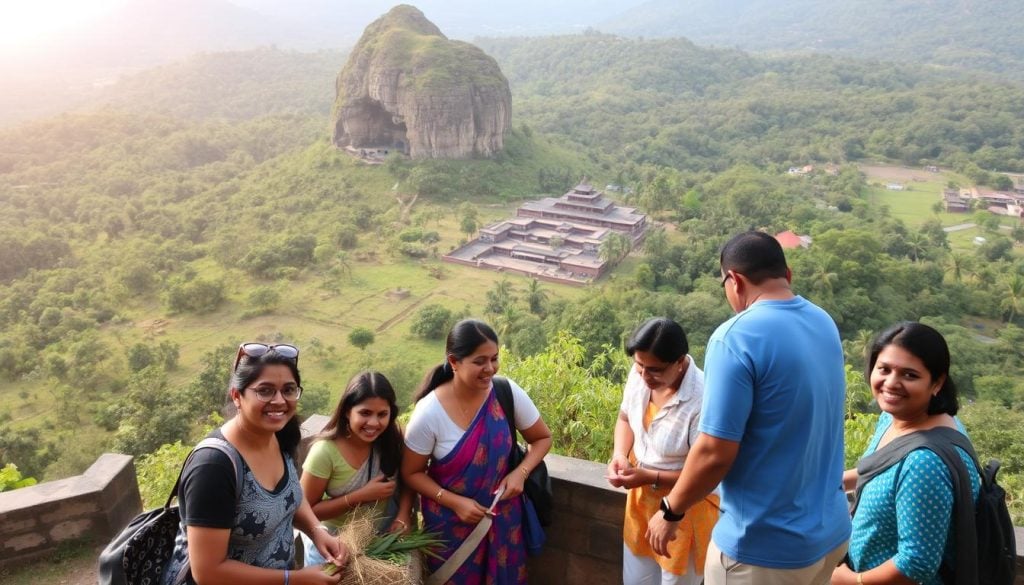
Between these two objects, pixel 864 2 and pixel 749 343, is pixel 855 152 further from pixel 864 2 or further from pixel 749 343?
pixel 864 2

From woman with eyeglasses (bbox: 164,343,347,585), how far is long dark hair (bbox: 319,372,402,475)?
353mm

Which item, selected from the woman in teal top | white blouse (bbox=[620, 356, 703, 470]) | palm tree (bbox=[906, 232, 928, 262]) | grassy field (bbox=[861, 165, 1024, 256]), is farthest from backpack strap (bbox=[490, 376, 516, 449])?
grassy field (bbox=[861, 165, 1024, 256])

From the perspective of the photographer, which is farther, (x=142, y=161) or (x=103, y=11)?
(x=103, y=11)

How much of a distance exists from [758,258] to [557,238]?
2792 cm

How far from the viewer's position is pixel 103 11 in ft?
430

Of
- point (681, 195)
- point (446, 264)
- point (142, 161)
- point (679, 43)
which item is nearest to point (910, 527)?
point (446, 264)

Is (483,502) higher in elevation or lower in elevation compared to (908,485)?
lower

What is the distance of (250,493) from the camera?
72.9 inches

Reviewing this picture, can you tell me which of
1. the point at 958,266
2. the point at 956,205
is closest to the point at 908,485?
the point at 958,266

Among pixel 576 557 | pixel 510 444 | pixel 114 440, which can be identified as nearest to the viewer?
pixel 510 444

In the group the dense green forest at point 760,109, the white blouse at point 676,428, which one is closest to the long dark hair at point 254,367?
the white blouse at point 676,428

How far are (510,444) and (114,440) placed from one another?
50.7 ft

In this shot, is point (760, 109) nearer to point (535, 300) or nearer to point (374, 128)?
point (374, 128)

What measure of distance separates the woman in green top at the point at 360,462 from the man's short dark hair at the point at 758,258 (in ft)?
4.29
